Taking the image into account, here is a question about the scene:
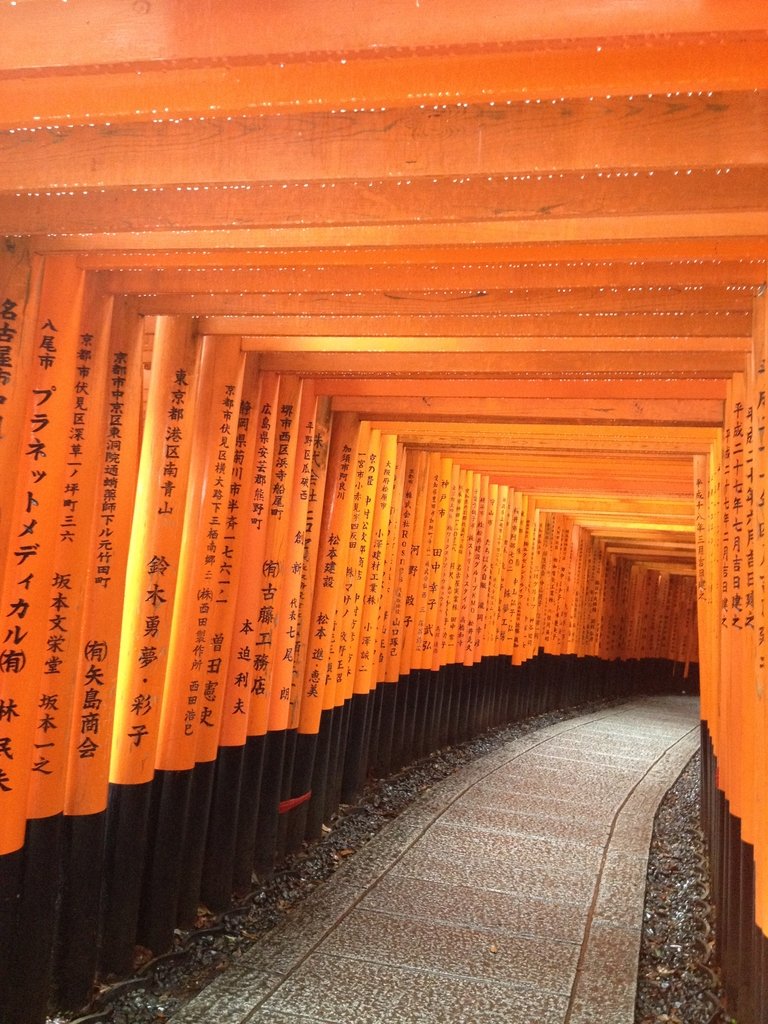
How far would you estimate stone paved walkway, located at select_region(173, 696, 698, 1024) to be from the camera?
4.63 m

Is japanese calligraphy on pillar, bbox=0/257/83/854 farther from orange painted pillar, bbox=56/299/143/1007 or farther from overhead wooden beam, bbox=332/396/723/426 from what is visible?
overhead wooden beam, bbox=332/396/723/426

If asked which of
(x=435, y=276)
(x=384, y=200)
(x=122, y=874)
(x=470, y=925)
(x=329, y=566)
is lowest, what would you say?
(x=470, y=925)

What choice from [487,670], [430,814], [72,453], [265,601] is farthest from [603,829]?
[72,453]

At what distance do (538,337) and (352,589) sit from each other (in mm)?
3458

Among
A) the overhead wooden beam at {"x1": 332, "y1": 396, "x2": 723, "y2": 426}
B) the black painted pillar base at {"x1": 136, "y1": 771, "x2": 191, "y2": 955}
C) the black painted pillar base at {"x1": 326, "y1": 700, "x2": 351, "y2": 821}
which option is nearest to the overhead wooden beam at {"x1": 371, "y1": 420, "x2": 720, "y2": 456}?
the overhead wooden beam at {"x1": 332, "y1": 396, "x2": 723, "y2": 426}

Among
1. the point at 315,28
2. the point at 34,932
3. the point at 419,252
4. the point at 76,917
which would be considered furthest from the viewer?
the point at 76,917

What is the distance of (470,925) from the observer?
18.7ft

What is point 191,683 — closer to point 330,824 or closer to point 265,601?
point 265,601

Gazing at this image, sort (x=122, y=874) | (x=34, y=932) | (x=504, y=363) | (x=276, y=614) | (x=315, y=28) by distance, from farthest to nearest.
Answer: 1. (x=276, y=614)
2. (x=504, y=363)
3. (x=122, y=874)
4. (x=34, y=932)
5. (x=315, y=28)

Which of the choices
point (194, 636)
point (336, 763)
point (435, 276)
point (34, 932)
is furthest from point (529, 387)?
point (34, 932)

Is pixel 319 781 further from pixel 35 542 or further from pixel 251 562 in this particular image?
pixel 35 542

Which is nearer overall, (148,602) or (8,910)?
(8,910)

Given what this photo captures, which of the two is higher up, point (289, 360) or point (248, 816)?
point (289, 360)

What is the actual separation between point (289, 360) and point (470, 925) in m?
3.53
